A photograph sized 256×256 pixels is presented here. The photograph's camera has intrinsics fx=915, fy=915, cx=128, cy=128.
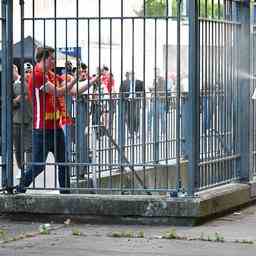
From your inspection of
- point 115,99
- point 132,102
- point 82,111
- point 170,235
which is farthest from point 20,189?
point 170,235

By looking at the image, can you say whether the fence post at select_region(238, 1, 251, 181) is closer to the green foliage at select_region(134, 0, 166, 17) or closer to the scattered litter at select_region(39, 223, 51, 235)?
the green foliage at select_region(134, 0, 166, 17)

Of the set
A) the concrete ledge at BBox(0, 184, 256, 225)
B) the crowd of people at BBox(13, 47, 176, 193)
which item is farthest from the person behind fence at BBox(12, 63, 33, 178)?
the concrete ledge at BBox(0, 184, 256, 225)

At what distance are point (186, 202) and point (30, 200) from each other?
1684 millimetres

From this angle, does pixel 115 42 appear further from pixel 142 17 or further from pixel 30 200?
pixel 30 200

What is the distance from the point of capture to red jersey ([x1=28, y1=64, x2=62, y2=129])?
32.3ft

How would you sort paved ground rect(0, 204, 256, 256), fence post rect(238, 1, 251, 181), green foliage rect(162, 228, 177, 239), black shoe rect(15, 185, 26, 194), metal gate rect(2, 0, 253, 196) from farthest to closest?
1. fence post rect(238, 1, 251, 181)
2. black shoe rect(15, 185, 26, 194)
3. metal gate rect(2, 0, 253, 196)
4. green foliage rect(162, 228, 177, 239)
5. paved ground rect(0, 204, 256, 256)

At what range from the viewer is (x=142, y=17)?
9508 mm

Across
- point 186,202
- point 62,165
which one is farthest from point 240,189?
point 62,165

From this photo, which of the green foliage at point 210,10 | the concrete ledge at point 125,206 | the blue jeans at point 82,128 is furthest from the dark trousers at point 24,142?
the green foliage at point 210,10

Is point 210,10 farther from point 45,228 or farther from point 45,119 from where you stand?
point 45,228

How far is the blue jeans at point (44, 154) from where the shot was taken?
32.1 ft

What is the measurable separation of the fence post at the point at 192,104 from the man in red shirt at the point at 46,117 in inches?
52.0

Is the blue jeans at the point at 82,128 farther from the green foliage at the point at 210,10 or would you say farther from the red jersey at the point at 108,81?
the green foliage at the point at 210,10

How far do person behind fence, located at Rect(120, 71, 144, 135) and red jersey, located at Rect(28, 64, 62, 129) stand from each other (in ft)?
2.40
